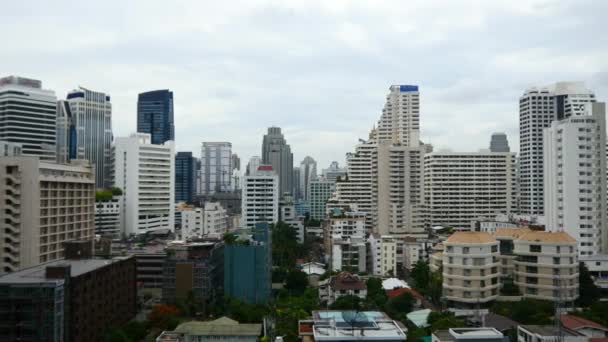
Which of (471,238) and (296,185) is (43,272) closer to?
(471,238)

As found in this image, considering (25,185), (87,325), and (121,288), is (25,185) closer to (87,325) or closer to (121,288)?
(121,288)

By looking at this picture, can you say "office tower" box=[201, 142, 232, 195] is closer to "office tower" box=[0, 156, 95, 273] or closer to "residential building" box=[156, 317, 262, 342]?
"office tower" box=[0, 156, 95, 273]

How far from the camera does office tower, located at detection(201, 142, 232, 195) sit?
119 meters

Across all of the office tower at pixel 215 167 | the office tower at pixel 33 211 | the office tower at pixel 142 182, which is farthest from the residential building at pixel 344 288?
the office tower at pixel 215 167

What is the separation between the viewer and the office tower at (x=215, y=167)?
4700 inches

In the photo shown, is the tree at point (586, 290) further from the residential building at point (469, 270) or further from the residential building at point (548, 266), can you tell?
the residential building at point (469, 270)

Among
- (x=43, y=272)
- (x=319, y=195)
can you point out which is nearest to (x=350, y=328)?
(x=43, y=272)

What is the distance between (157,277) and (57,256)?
242 inches

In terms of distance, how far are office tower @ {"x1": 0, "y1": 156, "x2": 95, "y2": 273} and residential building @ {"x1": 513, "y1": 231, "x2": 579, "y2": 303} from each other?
26.5 meters

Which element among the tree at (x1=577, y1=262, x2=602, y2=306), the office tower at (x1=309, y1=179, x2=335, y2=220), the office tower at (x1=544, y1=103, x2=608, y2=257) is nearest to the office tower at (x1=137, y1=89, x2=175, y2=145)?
the office tower at (x1=309, y1=179, x2=335, y2=220)

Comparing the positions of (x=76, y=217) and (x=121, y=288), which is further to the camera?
(x=76, y=217)

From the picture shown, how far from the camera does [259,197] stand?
55781 mm

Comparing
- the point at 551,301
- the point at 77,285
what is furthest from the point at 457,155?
the point at 77,285

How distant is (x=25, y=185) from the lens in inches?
1227
